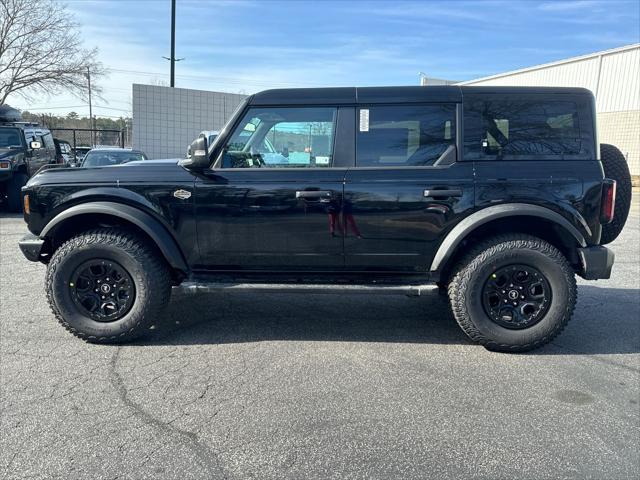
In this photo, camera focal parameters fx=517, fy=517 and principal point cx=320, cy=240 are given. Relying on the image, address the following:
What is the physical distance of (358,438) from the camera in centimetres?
289

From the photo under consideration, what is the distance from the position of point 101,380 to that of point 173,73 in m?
19.9

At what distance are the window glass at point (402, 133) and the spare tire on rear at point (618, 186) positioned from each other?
4.65 feet

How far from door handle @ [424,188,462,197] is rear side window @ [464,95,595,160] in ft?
1.02

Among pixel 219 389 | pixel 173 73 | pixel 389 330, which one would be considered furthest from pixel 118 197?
pixel 173 73

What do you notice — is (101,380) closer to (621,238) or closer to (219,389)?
(219,389)

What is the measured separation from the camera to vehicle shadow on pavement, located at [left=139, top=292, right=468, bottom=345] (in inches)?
176

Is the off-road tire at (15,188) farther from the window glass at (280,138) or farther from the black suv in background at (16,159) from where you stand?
the window glass at (280,138)

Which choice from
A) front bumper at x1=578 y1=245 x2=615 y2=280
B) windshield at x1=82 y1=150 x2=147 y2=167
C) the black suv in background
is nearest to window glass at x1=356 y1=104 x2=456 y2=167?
front bumper at x1=578 y1=245 x2=615 y2=280

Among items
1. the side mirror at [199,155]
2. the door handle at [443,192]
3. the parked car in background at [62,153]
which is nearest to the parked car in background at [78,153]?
the parked car in background at [62,153]

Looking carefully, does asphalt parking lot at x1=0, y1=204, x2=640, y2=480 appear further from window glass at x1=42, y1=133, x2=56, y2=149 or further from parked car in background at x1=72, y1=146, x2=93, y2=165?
parked car in background at x1=72, y1=146, x2=93, y2=165

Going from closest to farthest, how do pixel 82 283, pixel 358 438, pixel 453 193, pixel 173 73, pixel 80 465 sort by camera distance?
1. pixel 80 465
2. pixel 358 438
3. pixel 453 193
4. pixel 82 283
5. pixel 173 73

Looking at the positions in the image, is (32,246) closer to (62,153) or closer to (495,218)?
(495,218)

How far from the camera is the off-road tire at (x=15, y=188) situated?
40.1 ft

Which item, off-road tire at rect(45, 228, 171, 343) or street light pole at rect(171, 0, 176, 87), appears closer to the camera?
off-road tire at rect(45, 228, 171, 343)
